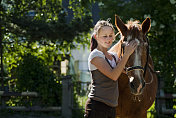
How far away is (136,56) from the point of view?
10.6ft

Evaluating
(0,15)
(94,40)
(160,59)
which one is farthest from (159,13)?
(94,40)

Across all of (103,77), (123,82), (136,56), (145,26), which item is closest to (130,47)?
(136,56)

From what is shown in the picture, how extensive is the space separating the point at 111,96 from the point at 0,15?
7.96 m

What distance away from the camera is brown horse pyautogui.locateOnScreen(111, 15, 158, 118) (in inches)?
125

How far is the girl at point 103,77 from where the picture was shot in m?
2.95

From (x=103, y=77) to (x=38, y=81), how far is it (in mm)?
6339

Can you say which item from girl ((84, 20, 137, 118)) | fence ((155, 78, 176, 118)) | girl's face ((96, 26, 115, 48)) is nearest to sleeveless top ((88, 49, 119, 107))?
girl ((84, 20, 137, 118))

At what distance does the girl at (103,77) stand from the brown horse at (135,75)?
22cm

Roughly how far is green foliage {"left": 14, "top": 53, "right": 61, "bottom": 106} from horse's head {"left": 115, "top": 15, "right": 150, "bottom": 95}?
5865 millimetres

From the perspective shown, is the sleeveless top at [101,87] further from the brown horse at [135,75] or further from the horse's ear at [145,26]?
the horse's ear at [145,26]

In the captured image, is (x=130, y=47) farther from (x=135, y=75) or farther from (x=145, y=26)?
(x=145, y=26)

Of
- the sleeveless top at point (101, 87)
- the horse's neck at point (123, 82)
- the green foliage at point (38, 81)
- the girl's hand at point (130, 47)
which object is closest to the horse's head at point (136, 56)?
the girl's hand at point (130, 47)

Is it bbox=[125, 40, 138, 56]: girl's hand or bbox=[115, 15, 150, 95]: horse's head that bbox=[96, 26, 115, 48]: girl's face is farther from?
bbox=[115, 15, 150, 95]: horse's head

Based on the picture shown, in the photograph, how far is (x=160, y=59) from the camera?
9.18 metres
